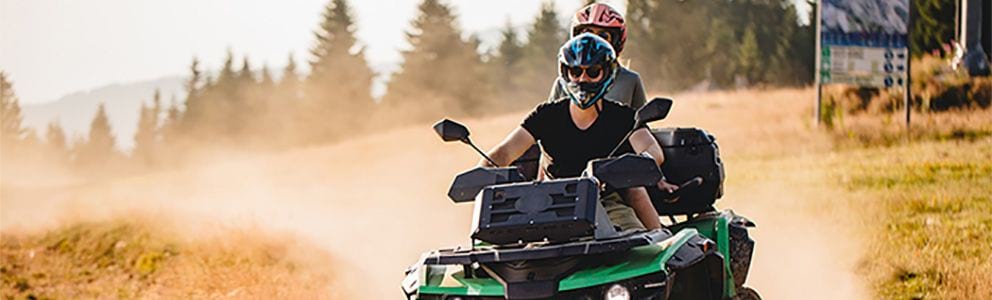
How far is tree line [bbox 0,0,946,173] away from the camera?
79.2 meters

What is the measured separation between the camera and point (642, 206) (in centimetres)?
945

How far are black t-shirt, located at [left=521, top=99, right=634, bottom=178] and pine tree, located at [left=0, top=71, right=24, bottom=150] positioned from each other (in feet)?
96.6

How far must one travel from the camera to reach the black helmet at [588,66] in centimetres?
903

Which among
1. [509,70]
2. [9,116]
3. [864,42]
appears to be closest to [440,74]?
[509,70]

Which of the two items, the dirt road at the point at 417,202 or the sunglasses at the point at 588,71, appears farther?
the dirt road at the point at 417,202

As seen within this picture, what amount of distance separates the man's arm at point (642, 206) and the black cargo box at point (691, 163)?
844mm

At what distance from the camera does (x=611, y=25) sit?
1127 centimetres

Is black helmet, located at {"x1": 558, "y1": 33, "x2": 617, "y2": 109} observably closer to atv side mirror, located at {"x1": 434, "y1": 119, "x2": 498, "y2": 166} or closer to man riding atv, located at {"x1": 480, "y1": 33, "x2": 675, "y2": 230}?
man riding atv, located at {"x1": 480, "y1": 33, "x2": 675, "y2": 230}

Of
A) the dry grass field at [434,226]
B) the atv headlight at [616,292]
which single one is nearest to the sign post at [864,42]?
the dry grass field at [434,226]

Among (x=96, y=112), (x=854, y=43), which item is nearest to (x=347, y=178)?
(x=854, y=43)

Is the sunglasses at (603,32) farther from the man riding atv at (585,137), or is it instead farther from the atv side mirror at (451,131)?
the atv side mirror at (451,131)

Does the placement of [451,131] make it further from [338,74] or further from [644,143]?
[338,74]

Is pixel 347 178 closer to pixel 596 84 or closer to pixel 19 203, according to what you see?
pixel 19 203

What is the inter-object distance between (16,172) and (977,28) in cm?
2370
